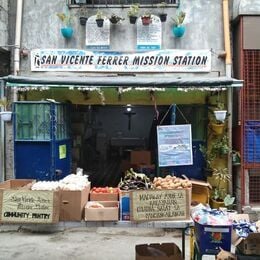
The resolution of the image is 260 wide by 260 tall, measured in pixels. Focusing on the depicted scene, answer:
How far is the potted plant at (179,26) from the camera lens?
1145 centimetres

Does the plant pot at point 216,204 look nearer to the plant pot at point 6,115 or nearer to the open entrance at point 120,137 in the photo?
the open entrance at point 120,137

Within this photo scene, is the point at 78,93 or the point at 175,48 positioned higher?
the point at 175,48

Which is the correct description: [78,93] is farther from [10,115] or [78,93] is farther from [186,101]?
[186,101]

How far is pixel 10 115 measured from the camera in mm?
10648

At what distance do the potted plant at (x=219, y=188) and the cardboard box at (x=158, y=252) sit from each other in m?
4.14

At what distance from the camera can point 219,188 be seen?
37.2 ft

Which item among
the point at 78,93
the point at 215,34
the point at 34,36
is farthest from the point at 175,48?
the point at 34,36

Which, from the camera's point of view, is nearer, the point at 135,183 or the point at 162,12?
the point at 135,183

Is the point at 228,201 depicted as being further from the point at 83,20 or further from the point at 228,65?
the point at 83,20

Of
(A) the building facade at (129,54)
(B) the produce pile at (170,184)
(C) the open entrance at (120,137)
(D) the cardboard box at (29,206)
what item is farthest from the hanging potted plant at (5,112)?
(B) the produce pile at (170,184)

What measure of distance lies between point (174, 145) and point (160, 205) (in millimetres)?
4567

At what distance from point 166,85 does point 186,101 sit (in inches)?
53.6

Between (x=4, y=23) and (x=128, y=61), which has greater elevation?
(x=4, y=23)

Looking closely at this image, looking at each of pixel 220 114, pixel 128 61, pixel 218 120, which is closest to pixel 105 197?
pixel 220 114
